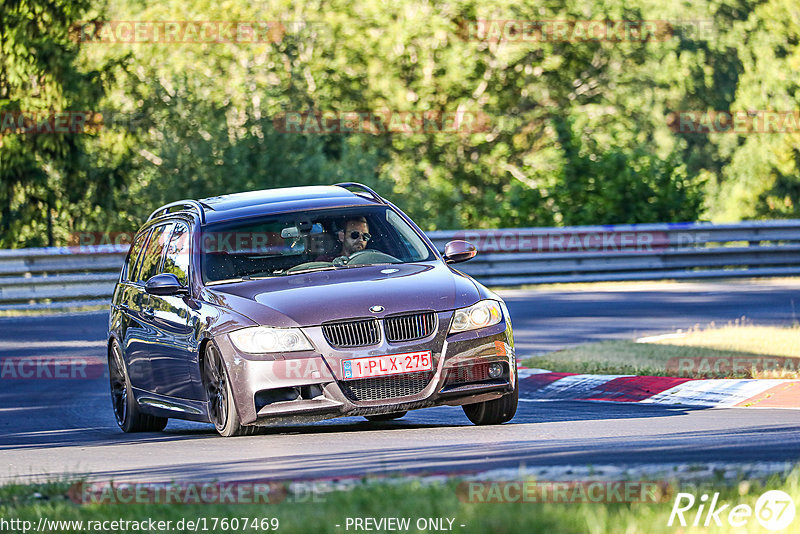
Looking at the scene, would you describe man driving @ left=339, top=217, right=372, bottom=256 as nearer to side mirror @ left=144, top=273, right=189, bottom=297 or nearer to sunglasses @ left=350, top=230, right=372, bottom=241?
sunglasses @ left=350, top=230, right=372, bottom=241

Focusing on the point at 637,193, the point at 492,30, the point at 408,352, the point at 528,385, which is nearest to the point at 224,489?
the point at 408,352

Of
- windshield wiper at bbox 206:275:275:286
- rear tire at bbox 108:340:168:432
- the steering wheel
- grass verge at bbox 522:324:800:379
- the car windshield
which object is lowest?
grass verge at bbox 522:324:800:379

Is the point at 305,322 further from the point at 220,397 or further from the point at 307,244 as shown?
the point at 307,244

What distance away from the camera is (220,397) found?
9.16 metres

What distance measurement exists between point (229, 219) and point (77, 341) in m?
7.69

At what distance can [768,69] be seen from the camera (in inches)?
1826

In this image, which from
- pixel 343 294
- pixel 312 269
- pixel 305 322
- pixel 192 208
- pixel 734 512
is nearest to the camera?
pixel 734 512

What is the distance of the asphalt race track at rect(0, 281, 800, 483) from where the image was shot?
725 cm

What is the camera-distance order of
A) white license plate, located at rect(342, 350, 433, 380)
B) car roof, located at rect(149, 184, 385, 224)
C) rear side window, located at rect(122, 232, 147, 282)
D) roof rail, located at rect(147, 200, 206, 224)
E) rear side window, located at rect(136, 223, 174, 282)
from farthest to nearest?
rear side window, located at rect(122, 232, 147, 282)
rear side window, located at rect(136, 223, 174, 282)
roof rail, located at rect(147, 200, 206, 224)
car roof, located at rect(149, 184, 385, 224)
white license plate, located at rect(342, 350, 433, 380)

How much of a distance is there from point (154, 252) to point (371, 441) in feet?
11.1

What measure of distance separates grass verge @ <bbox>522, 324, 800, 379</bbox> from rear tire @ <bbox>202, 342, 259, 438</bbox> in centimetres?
423

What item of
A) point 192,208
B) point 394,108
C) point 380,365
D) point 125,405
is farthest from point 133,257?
point 394,108

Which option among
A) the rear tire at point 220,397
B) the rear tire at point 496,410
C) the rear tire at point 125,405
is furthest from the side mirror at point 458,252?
the rear tire at point 125,405

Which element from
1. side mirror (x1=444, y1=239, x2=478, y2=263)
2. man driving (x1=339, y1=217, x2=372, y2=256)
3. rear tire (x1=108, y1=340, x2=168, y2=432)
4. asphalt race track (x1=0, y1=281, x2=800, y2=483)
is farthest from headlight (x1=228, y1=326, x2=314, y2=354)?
rear tire (x1=108, y1=340, x2=168, y2=432)
